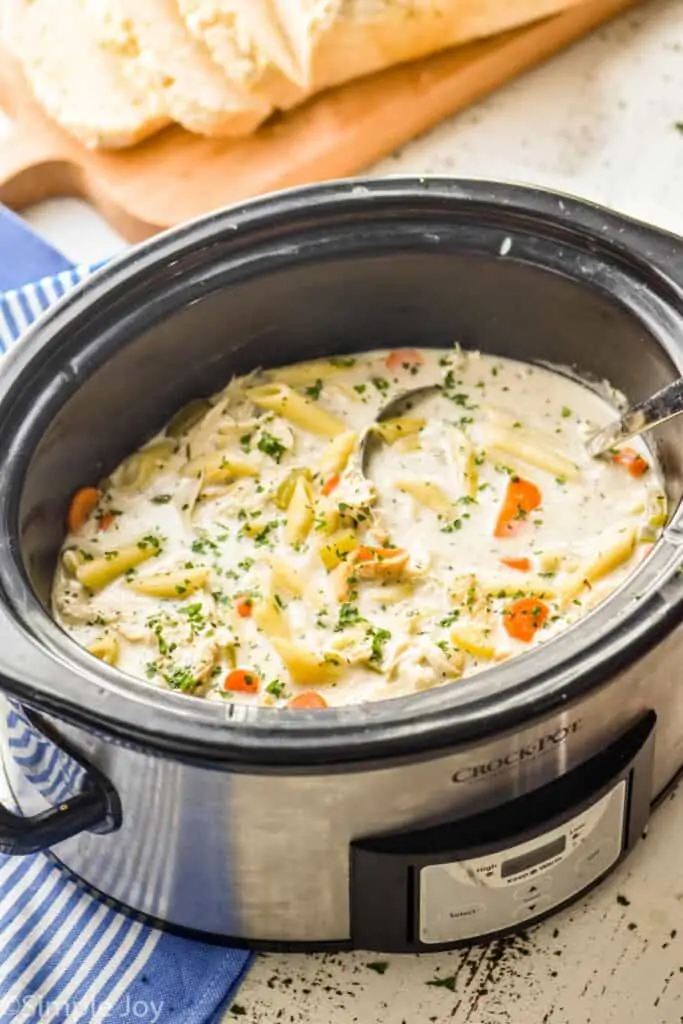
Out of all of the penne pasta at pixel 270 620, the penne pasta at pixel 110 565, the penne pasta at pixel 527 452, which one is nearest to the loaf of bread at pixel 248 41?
the penne pasta at pixel 527 452

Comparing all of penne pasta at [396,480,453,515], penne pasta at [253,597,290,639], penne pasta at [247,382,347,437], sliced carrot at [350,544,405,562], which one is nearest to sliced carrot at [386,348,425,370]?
penne pasta at [247,382,347,437]

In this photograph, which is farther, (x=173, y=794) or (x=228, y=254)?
(x=228, y=254)

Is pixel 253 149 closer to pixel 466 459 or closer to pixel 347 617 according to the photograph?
pixel 466 459

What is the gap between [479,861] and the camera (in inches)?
51.5

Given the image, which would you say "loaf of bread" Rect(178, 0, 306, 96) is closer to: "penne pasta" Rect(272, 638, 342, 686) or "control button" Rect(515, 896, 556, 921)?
"penne pasta" Rect(272, 638, 342, 686)

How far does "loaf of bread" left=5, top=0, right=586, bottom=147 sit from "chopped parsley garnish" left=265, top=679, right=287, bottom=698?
1.02 m

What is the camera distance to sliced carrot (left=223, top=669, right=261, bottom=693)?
58.6 inches

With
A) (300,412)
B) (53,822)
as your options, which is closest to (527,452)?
(300,412)

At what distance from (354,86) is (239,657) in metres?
1.09

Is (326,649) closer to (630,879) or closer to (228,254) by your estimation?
(630,879)

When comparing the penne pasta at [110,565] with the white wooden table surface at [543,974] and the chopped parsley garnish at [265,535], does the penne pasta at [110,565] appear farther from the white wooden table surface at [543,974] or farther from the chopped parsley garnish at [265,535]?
the white wooden table surface at [543,974]

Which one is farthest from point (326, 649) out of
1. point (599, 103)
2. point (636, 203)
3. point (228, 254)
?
point (599, 103)

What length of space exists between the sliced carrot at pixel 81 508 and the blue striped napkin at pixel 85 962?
340mm

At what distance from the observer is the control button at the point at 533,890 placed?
1374mm
